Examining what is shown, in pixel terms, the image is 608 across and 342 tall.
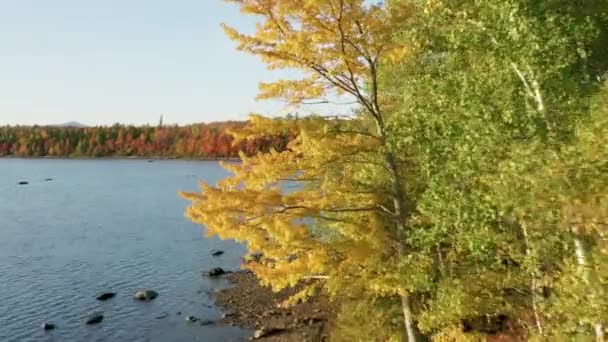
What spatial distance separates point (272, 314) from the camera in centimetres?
3497

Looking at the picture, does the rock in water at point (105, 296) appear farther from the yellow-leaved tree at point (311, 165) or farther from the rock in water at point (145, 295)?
the yellow-leaved tree at point (311, 165)

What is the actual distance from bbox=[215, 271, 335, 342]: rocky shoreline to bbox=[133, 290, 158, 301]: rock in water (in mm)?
4331

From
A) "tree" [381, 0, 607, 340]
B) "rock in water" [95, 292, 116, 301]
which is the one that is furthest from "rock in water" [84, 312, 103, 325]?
"tree" [381, 0, 607, 340]

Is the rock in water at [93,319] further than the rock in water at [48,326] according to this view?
Yes

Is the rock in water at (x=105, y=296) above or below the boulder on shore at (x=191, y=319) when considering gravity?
above

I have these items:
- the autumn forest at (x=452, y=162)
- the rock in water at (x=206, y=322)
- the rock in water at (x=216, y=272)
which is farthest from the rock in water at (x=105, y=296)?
the autumn forest at (x=452, y=162)

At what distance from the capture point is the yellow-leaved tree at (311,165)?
11625 millimetres

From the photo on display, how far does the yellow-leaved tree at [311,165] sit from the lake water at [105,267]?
68.9ft

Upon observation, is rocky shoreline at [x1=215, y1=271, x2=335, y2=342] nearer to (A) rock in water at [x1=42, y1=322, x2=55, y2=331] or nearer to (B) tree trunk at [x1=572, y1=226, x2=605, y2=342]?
(A) rock in water at [x1=42, y1=322, x2=55, y2=331]

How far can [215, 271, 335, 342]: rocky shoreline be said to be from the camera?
3134 centimetres

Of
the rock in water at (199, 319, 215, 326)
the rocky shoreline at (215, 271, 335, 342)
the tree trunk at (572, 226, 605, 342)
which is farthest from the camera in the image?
the rock in water at (199, 319, 215, 326)

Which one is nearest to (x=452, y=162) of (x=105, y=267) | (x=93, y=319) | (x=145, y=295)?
(x=93, y=319)

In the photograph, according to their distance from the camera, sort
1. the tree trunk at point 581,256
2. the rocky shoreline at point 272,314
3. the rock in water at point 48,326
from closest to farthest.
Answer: the tree trunk at point 581,256 → the rocky shoreline at point 272,314 → the rock in water at point 48,326

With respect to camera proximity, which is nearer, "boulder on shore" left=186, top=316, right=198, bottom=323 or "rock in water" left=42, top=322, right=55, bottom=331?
"rock in water" left=42, top=322, right=55, bottom=331
